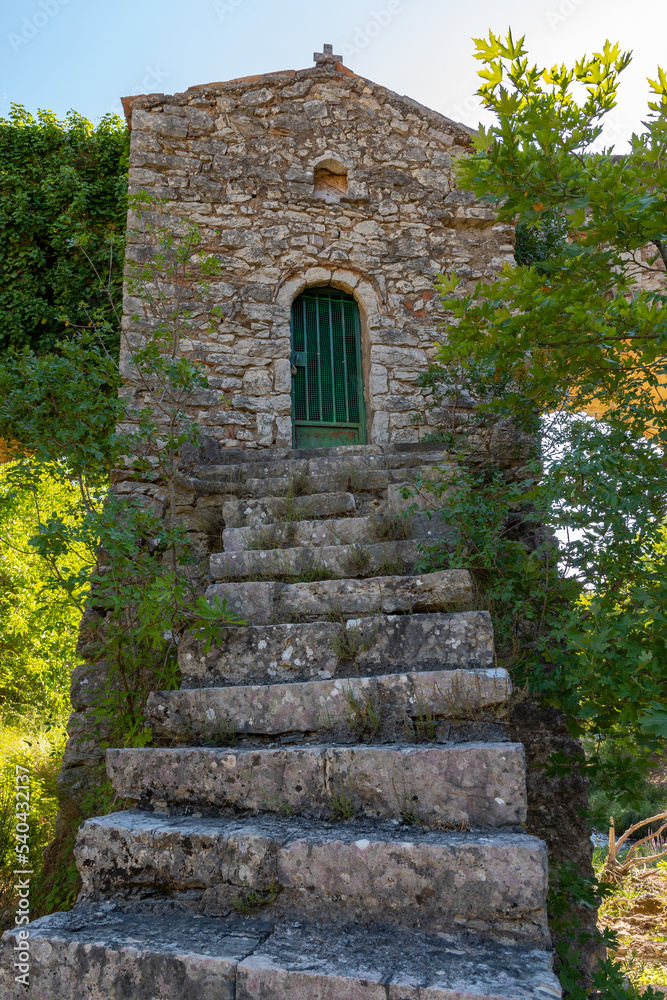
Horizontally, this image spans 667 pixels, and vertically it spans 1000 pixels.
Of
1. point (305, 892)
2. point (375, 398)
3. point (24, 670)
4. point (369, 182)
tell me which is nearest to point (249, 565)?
point (305, 892)

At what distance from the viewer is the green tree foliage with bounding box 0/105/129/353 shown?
584 centimetres

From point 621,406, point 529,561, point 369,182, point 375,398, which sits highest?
Answer: point 369,182

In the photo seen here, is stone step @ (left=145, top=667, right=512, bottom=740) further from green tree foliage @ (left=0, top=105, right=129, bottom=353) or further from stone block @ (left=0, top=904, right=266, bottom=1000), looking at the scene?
green tree foliage @ (left=0, top=105, right=129, bottom=353)

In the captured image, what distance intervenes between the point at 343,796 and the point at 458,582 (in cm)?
104

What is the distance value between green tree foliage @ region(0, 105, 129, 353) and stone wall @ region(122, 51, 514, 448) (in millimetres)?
1124

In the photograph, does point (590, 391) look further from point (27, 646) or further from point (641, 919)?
point (27, 646)

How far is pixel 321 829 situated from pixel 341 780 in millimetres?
144

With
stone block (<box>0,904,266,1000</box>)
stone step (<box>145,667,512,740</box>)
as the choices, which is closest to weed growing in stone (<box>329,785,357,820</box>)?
stone step (<box>145,667,512,740</box>)

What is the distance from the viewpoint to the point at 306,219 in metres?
5.29

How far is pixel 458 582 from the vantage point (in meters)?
2.59

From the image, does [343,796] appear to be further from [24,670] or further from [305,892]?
[24,670]

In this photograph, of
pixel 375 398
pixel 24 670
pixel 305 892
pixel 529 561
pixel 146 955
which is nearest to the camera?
pixel 146 955

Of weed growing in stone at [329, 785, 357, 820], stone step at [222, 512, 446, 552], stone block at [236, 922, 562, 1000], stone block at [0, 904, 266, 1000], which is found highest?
stone step at [222, 512, 446, 552]

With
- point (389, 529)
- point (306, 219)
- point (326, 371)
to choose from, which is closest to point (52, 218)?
point (306, 219)
